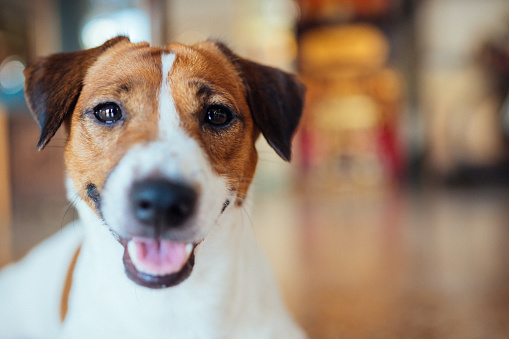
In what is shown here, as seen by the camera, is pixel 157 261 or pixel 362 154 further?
pixel 362 154

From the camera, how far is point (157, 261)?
1122 millimetres

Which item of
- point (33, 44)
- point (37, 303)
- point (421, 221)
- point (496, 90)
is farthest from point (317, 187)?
point (37, 303)

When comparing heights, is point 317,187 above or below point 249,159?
below

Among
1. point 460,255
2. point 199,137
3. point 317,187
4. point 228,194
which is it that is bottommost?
point 317,187

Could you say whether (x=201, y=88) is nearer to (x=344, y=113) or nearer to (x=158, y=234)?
(x=158, y=234)

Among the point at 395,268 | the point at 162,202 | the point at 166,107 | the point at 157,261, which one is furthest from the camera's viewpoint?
the point at 395,268

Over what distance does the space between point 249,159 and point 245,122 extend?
0.11 m

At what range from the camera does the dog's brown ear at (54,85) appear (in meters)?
1.32

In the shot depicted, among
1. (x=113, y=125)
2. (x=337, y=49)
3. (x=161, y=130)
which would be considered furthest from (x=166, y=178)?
(x=337, y=49)

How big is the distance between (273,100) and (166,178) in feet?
1.97

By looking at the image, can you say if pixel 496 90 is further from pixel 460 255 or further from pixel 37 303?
pixel 37 303

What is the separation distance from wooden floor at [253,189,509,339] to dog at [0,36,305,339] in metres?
0.75

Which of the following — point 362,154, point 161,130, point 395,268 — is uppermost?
point 161,130

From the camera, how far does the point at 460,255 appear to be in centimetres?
315
